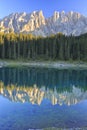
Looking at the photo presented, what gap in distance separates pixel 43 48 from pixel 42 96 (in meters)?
88.1

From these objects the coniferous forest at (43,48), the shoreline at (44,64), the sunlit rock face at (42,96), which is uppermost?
the sunlit rock face at (42,96)

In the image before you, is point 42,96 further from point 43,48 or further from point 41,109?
point 43,48

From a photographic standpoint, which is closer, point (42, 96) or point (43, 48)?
point (42, 96)

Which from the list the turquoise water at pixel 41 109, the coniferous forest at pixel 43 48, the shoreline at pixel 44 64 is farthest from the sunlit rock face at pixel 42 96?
the coniferous forest at pixel 43 48

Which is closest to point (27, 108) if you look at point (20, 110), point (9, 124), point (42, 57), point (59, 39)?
point (20, 110)

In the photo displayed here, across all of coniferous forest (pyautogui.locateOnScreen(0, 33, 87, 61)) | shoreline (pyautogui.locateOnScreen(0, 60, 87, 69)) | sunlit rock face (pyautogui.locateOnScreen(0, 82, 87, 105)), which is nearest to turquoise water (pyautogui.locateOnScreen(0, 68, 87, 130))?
sunlit rock face (pyautogui.locateOnScreen(0, 82, 87, 105))

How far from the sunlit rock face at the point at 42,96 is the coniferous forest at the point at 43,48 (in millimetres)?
74255

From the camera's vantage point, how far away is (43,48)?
131 metres

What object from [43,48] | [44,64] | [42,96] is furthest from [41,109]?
[43,48]

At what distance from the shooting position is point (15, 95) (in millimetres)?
43875

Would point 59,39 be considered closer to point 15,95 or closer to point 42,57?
point 42,57

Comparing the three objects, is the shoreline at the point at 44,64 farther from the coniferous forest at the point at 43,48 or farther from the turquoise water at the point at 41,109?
the turquoise water at the point at 41,109

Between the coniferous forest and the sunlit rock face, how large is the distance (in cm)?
7425

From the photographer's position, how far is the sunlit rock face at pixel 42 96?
40.0 metres
